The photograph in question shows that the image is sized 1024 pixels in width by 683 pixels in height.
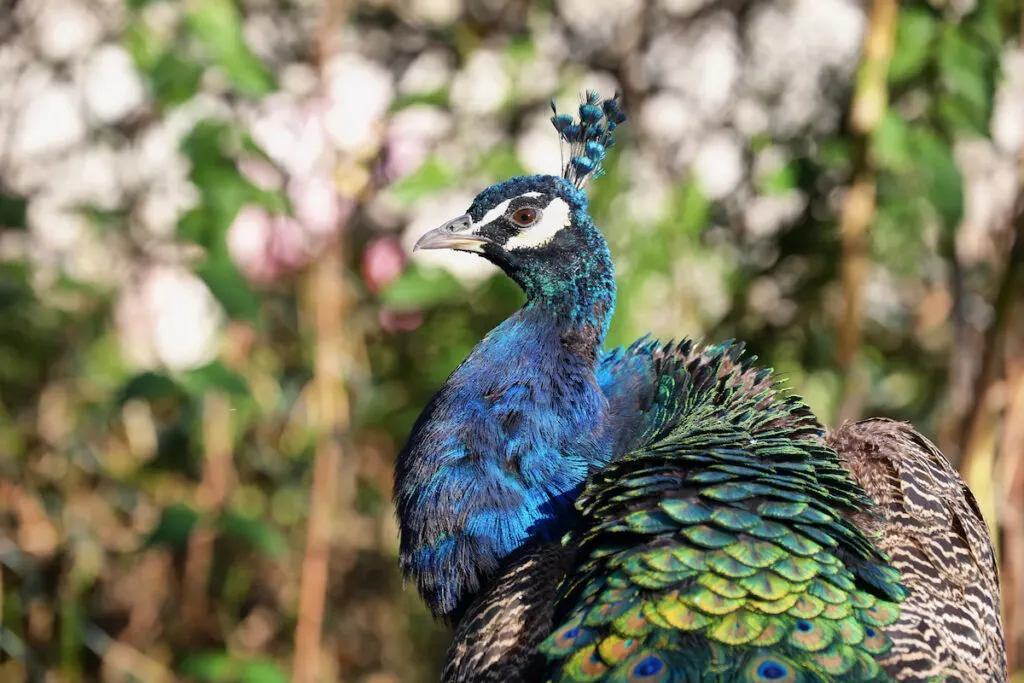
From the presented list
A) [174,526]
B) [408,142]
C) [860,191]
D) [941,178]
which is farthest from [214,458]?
[941,178]

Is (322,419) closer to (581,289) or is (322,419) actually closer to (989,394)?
(581,289)

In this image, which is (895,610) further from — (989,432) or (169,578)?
(169,578)

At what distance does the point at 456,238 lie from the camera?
6.89 feet

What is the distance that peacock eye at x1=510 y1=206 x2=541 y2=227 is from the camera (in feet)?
6.73

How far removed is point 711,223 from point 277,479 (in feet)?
5.02

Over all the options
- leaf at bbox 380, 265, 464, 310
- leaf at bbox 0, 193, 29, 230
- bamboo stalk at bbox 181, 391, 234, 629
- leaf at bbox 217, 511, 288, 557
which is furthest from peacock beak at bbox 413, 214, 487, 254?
leaf at bbox 0, 193, 29, 230

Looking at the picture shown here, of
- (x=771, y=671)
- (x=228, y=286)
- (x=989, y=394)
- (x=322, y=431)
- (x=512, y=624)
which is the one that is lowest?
(x=771, y=671)

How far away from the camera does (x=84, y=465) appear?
11.1ft

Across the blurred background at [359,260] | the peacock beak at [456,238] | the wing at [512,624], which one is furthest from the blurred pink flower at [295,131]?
the wing at [512,624]

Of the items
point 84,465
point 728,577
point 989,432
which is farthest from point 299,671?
point 989,432

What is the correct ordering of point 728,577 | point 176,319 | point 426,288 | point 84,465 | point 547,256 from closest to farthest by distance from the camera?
point 728,577, point 547,256, point 426,288, point 84,465, point 176,319

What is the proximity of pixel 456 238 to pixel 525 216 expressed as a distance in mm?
138

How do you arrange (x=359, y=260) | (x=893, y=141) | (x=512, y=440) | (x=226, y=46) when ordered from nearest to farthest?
(x=512, y=440) < (x=226, y=46) < (x=893, y=141) < (x=359, y=260)

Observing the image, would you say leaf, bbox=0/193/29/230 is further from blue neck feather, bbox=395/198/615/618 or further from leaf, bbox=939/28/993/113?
leaf, bbox=939/28/993/113
